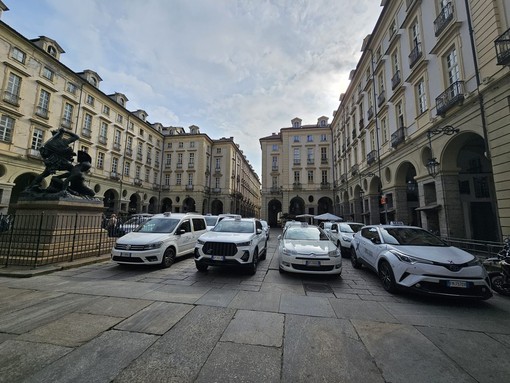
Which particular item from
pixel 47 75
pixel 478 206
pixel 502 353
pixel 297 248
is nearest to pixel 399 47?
pixel 478 206

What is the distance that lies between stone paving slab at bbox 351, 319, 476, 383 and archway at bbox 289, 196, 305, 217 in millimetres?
35779

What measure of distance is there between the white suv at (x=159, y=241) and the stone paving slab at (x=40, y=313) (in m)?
2.43

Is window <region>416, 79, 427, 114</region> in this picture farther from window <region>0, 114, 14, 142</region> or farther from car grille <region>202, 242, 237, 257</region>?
window <region>0, 114, 14, 142</region>

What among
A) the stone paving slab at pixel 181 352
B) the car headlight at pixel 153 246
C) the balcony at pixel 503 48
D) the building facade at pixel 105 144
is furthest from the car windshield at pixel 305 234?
the building facade at pixel 105 144

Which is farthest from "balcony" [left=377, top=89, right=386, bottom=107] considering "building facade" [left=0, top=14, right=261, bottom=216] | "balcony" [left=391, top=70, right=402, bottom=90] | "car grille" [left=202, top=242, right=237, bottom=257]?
"building facade" [left=0, top=14, right=261, bottom=216]

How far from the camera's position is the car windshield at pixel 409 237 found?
6020 millimetres

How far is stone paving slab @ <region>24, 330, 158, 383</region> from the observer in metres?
2.34

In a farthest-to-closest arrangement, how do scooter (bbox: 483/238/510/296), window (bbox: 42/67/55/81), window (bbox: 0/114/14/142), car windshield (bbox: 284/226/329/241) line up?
window (bbox: 42/67/55/81) → window (bbox: 0/114/14/142) → car windshield (bbox: 284/226/329/241) → scooter (bbox: 483/238/510/296)

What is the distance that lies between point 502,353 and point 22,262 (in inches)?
432

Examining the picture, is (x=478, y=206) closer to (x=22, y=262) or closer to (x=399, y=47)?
(x=399, y=47)

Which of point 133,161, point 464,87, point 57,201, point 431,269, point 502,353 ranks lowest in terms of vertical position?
point 502,353

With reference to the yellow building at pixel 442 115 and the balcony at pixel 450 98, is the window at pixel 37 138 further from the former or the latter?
the balcony at pixel 450 98

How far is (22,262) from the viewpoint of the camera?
6.86 meters

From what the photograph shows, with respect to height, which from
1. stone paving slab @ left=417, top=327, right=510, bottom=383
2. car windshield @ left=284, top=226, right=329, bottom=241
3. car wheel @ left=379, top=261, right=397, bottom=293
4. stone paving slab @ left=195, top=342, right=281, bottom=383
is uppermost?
car windshield @ left=284, top=226, right=329, bottom=241
